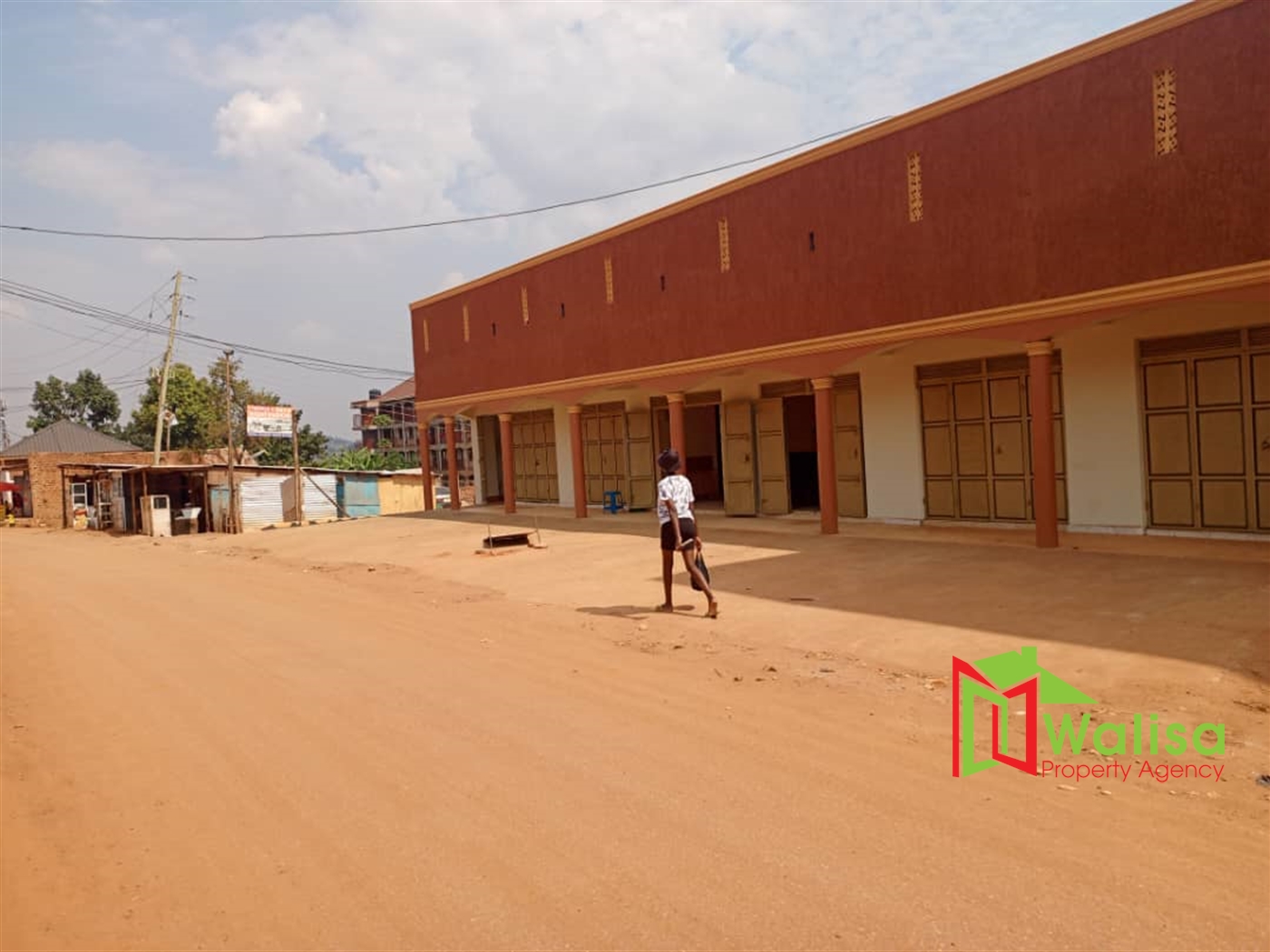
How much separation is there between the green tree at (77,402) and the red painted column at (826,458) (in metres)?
75.8

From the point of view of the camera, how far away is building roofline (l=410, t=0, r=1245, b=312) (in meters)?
10.4

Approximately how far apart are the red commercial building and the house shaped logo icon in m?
6.10

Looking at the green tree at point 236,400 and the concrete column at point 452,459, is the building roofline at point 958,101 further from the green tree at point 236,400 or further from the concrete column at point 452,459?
the green tree at point 236,400

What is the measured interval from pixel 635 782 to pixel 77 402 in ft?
281

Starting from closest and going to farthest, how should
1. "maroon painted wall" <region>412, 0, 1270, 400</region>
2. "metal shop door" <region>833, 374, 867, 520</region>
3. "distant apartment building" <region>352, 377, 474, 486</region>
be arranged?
"maroon painted wall" <region>412, 0, 1270, 400</region>
"metal shop door" <region>833, 374, 867, 520</region>
"distant apartment building" <region>352, 377, 474, 486</region>

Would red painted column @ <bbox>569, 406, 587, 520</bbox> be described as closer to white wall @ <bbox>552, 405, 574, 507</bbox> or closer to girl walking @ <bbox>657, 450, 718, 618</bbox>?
white wall @ <bbox>552, 405, 574, 507</bbox>

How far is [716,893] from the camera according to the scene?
3367 millimetres

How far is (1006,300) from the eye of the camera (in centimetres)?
1240

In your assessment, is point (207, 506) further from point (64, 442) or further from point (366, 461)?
point (64, 442)

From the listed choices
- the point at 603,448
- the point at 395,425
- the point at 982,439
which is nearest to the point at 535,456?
the point at 603,448

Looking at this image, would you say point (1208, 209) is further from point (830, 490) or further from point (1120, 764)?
point (1120, 764)

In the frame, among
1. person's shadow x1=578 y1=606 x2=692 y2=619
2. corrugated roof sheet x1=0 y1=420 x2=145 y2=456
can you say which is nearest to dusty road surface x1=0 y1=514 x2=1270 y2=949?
person's shadow x1=578 y1=606 x2=692 y2=619

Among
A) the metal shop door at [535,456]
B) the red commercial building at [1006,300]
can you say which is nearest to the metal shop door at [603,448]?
the metal shop door at [535,456]

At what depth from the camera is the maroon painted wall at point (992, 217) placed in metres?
10.2
